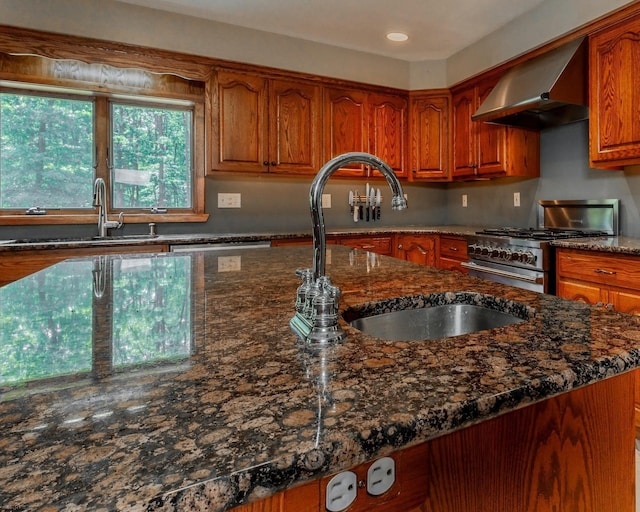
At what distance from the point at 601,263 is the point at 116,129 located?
340cm

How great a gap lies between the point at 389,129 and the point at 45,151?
2840 mm

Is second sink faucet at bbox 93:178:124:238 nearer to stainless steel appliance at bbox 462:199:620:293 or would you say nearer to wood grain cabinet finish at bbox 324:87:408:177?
wood grain cabinet finish at bbox 324:87:408:177

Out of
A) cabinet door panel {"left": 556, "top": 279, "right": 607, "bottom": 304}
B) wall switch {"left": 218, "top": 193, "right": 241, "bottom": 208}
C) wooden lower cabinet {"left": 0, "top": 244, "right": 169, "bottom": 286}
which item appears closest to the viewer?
cabinet door panel {"left": 556, "top": 279, "right": 607, "bottom": 304}

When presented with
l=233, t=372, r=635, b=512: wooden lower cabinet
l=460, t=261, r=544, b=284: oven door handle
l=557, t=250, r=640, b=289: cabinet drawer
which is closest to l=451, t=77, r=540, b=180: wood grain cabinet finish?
l=460, t=261, r=544, b=284: oven door handle

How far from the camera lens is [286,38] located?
337 cm

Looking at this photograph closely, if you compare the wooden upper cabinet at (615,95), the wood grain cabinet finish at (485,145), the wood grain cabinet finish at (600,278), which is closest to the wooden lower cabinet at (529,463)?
the wood grain cabinet finish at (600,278)

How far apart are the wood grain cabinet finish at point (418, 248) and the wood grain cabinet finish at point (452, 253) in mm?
64

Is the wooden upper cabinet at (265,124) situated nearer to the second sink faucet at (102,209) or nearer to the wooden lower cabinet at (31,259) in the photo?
the second sink faucet at (102,209)

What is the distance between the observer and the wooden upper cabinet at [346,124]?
11.6 feet

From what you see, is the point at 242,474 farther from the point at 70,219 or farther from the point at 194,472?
the point at 70,219

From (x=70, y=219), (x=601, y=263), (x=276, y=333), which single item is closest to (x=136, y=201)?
(x=70, y=219)

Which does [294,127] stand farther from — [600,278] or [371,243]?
[600,278]

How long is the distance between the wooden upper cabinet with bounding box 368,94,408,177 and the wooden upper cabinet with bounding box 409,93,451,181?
0.08 m

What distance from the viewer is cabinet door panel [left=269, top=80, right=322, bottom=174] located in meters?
3.33
